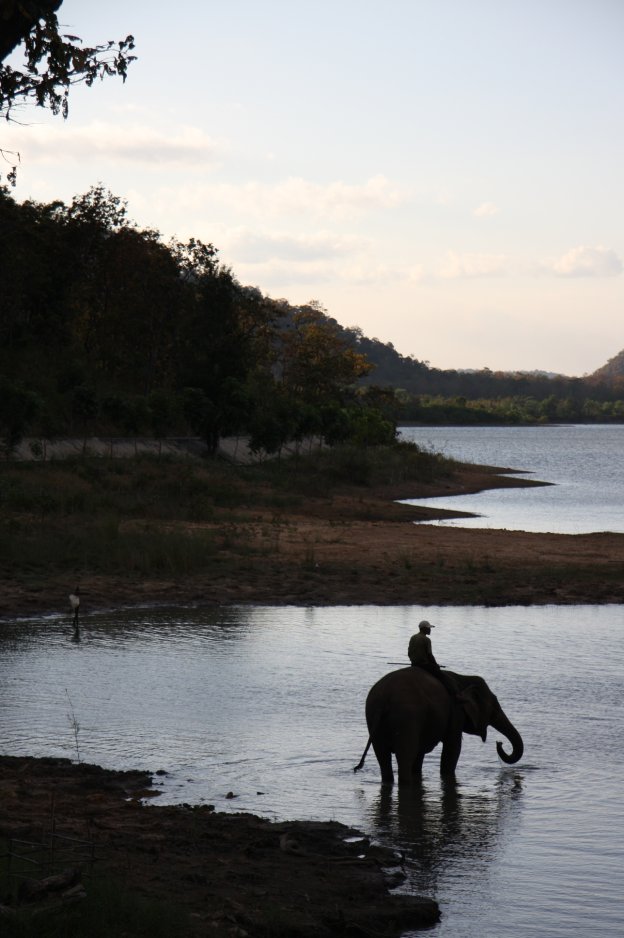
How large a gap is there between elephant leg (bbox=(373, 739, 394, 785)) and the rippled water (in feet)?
0.43

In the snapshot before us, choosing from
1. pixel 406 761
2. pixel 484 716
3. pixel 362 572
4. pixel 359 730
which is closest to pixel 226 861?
pixel 406 761

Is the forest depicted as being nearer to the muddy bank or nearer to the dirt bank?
the dirt bank

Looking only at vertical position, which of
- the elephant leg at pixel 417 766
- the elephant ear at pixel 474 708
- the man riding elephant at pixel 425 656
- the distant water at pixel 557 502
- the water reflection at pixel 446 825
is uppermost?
the man riding elephant at pixel 425 656

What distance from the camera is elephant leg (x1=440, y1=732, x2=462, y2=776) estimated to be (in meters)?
13.4

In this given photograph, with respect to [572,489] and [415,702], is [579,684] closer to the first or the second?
[415,702]

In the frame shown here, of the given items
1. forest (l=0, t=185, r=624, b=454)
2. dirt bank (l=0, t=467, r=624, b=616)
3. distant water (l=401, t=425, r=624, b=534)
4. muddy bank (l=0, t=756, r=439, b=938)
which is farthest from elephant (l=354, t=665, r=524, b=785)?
forest (l=0, t=185, r=624, b=454)

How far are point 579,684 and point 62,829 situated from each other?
→ 10.4m

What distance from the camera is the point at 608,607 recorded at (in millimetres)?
26656

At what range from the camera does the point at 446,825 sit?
11766 mm

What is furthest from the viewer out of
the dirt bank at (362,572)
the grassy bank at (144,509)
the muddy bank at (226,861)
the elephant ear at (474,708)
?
the grassy bank at (144,509)

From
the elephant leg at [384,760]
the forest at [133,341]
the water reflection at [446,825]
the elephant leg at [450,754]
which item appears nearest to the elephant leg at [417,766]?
the water reflection at [446,825]

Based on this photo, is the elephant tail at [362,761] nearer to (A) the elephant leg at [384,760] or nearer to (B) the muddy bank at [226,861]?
(A) the elephant leg at [384,760]

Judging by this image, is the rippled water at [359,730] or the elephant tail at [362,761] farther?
the elephant tail at [362,761]

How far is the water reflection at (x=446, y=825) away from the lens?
1044 cm
